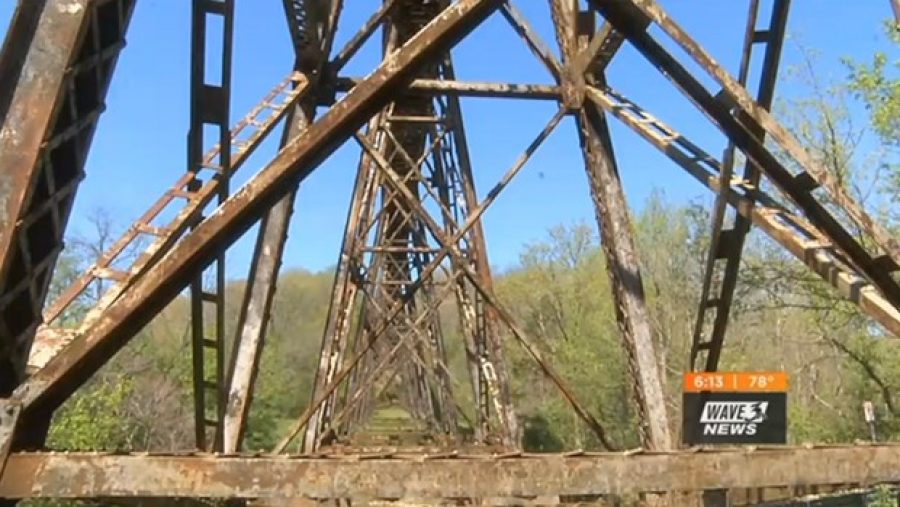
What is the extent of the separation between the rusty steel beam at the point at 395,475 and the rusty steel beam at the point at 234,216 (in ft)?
0.75

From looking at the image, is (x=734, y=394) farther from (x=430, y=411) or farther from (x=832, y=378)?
(x=832, y=378)

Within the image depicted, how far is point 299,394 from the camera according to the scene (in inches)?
1842

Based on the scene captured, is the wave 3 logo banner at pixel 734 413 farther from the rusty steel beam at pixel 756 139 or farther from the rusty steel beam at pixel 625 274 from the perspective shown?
the rusty steel beam at pixel 625 274

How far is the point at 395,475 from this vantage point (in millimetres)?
2506

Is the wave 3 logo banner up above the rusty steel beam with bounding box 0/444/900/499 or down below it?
above

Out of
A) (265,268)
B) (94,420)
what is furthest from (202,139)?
(94,420)

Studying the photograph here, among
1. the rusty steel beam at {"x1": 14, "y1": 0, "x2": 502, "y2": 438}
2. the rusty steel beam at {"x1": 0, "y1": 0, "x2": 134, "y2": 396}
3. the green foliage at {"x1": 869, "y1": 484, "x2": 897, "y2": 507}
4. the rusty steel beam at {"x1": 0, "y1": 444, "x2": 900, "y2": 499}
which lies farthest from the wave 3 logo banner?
the green foliage at {"x1": 869, "y1": 484, "x2": 897, "y2": 507}

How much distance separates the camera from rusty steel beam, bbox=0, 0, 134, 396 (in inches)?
92.4

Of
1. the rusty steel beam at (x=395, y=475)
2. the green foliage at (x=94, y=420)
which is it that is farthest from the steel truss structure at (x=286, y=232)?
the green foliage at (x=94, y=420)

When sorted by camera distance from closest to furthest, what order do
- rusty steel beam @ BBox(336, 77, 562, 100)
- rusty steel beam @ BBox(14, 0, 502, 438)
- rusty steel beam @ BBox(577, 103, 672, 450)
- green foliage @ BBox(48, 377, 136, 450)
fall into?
rusty steel beam @ BBox(14, 0, 502, 438) → rusty steel beam @ BBox(577, 103, 672, 450) → rusty steel beam @ BBox(336, 77, 562, 100) → green foliage @ BBox(48, 377, 136, 450)

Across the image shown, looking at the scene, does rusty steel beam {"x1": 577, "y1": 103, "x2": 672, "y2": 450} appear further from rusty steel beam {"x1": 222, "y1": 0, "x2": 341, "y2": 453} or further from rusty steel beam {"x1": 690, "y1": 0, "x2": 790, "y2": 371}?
rusty steel beam {"x1": 222, "y1": 0, "x2": 341, "y2": 453}

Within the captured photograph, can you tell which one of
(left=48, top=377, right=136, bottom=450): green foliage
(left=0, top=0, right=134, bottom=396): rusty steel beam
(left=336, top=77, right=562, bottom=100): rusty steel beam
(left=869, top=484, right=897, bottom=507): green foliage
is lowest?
(left=869, top=484, right=897, bottom=507): green foliage

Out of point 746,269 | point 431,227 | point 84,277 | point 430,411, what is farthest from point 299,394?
point 84,277

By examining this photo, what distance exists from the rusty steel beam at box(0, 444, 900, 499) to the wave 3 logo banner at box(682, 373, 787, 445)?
115cm
